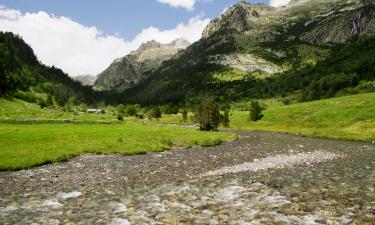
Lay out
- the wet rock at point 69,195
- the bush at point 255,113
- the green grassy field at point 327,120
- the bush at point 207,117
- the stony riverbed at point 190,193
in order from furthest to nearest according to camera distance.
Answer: the bush at point 255,113 → the bush at point 207,117 → the green grassy field at point 327,120 → the wet rock at point 69,195 → the stony riverbed at point 190,193

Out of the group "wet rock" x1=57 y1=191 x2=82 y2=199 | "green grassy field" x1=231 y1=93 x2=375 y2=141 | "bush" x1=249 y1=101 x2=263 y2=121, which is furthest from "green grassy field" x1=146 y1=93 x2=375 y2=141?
"wet rock" x1=57 y1=191 x2=82 y2=199

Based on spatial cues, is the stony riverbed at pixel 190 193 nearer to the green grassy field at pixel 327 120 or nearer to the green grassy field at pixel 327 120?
the green grassy field at pixel 327 120

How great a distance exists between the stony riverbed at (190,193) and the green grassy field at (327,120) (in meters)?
45.1

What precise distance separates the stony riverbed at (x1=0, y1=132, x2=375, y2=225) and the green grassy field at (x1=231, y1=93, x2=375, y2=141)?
45081mm

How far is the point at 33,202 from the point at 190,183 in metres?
10.9

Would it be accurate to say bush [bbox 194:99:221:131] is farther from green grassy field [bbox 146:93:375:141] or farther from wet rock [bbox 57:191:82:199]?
wet rock [bbox 57:191:82:199]

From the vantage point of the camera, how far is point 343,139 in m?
72.8

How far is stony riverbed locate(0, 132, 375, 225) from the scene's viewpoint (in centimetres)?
1895

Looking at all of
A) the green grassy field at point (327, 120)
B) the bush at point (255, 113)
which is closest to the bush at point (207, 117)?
the green grassy field at point (327, 120)

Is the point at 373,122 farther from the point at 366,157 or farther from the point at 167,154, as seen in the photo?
the point at 167,154

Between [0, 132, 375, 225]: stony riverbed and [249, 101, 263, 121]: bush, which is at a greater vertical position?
[249, 101, 263, 121]: bush

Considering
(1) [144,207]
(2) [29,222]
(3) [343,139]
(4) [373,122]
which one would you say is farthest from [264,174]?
(4) [373,122]

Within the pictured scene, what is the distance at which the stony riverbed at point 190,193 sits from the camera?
19.0 metres

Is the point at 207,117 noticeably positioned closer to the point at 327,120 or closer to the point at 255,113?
the point at 327,120
